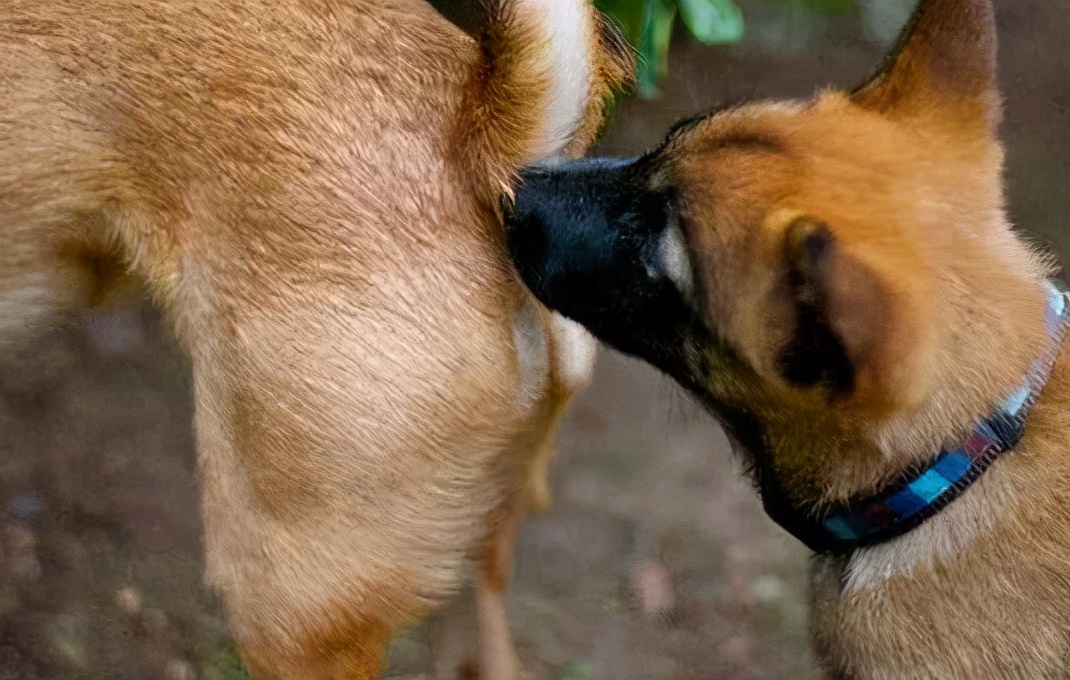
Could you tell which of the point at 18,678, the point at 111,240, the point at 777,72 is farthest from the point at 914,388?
the point at 18,678

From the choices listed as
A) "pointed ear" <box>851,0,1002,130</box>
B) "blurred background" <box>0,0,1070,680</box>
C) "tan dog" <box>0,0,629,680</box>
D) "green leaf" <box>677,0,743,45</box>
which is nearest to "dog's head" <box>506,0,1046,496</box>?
"pointed ear" <box>851,0,1002,130</box>

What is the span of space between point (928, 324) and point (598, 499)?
4.64 ft

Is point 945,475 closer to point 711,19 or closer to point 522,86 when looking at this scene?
point 522,86

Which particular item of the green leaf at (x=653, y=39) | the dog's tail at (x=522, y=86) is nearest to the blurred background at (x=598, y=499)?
the green leaf at (x=653, y=39)

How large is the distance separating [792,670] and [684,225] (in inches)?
55.4

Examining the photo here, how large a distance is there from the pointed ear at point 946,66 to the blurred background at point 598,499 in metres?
0.82

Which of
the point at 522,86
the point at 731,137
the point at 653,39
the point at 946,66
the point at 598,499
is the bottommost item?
the point at 598,499

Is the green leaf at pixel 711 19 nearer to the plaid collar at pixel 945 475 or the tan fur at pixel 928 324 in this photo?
the tan fur at pixel 928 324

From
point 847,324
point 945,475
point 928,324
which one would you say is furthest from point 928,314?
point 945,475

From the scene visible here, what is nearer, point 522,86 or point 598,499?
point 522,86

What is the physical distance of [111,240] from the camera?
54.4 inches

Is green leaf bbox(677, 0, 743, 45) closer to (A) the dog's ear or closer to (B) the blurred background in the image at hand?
(B) the blurred background

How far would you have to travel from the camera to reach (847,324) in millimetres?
836

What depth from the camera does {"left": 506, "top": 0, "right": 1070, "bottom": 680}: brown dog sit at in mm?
975
